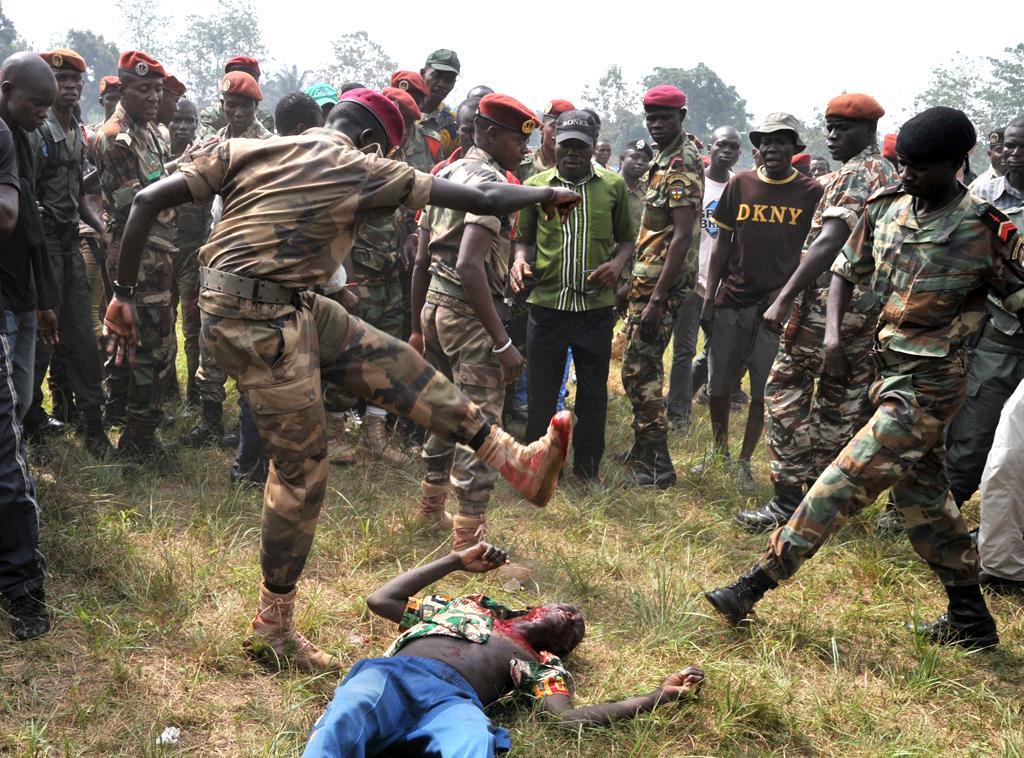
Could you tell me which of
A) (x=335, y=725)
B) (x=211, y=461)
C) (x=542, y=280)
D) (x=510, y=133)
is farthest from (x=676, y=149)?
(x=335, y=725)

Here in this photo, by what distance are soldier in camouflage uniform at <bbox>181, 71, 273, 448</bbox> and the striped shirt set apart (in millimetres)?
2126

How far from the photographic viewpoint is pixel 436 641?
3123 mm

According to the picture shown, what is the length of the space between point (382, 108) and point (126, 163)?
122 inches

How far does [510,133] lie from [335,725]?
116 inches

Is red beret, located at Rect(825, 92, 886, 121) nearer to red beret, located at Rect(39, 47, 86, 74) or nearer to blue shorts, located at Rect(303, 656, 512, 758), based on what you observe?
blue shorts, located at Rect(303, 656, 512, 758)

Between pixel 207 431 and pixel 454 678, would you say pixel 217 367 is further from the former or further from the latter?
pixel 454 678

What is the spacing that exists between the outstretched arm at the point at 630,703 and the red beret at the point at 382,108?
2.25 m

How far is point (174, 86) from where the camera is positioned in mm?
7582

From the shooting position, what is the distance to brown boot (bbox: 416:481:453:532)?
4.87 metres

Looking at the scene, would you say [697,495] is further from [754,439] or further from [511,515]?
[511,515]

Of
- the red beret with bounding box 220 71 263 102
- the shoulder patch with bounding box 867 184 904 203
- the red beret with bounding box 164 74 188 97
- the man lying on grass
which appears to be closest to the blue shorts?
the man lying on grass

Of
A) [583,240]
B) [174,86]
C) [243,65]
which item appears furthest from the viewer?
[174,86]

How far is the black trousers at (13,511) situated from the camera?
3312 millimetres

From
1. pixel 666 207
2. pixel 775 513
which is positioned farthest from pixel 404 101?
pixel 775 513
